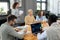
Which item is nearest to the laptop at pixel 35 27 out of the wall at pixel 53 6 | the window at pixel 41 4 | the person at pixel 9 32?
the person at pixel 9 32

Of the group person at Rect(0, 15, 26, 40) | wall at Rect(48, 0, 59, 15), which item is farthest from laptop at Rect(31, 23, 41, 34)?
wall at Rect(48, 0, 59, 15)

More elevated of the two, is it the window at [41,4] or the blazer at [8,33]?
the window at [41,4]

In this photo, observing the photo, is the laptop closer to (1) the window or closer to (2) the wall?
(2) the wall

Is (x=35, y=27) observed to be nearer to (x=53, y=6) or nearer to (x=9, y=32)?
(x=9, y=32)

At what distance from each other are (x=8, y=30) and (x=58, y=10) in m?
6.32

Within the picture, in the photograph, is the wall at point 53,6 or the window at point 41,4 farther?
the window at point 41,4

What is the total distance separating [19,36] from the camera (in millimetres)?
3689

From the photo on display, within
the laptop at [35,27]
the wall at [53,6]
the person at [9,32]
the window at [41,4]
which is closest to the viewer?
the person at [9,32]

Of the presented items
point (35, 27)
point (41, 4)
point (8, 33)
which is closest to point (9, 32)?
point (8, 33)

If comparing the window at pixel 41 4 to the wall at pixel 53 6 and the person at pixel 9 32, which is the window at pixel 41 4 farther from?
the person at pixel 9 32

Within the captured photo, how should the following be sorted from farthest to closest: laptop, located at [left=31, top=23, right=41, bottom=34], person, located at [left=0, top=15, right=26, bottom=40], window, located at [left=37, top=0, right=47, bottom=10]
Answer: window, located at [left=37, top=0, right=47, bottom=10] < laptop, located at [left=31, top=23, right=41, bottom=34] < person, located at [left=0, top=15, right=26, bottom=40]

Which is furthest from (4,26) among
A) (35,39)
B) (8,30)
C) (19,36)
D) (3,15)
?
(3,15)

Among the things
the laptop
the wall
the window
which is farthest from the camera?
the window

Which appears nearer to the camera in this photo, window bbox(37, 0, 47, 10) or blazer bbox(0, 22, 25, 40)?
blazer bbox(0, 22, 25, 40)
